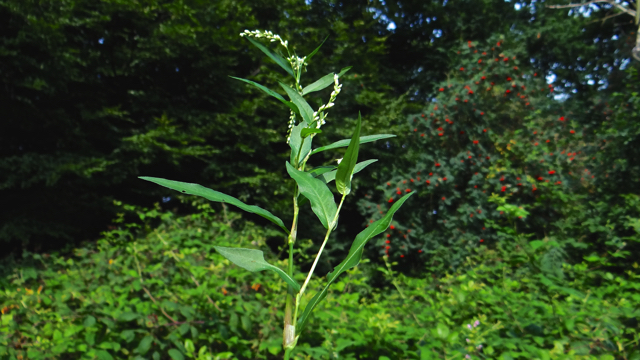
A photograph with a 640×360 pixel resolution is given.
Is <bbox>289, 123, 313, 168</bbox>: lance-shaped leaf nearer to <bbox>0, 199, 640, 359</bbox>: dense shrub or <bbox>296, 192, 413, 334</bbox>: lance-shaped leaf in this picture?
<bbox>296, 192, 413, 334</bbox>: lance-shaped leaf

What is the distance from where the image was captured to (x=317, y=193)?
482 mm

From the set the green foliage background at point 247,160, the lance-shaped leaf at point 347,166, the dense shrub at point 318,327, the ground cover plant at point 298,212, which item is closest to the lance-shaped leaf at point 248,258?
the ground cover plant at point 298,212

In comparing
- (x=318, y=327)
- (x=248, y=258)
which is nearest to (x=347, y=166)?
(x=248, y=258)

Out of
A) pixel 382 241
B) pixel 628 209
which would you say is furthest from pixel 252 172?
pixel 628 209

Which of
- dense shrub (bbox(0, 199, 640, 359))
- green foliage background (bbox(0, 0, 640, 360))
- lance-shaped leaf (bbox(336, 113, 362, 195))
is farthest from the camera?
green foliage background (bbox(0, 0, 640, 360))

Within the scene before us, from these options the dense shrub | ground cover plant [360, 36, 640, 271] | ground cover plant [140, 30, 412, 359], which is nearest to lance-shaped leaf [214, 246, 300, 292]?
ground cover plant [140, 30, 412, 359]

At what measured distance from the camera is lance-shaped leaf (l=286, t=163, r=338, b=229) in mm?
469

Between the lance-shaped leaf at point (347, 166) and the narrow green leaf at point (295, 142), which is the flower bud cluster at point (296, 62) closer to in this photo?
the narrow green leaf at point (295, 142)

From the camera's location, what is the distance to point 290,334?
0.48 m

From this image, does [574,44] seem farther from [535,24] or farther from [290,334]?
[290,334]

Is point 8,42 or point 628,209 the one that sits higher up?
point 8,42

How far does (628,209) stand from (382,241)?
3407 millimetres

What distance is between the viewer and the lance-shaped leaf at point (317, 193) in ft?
1.54

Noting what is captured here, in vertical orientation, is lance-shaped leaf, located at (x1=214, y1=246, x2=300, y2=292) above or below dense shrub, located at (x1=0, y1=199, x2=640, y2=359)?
above
